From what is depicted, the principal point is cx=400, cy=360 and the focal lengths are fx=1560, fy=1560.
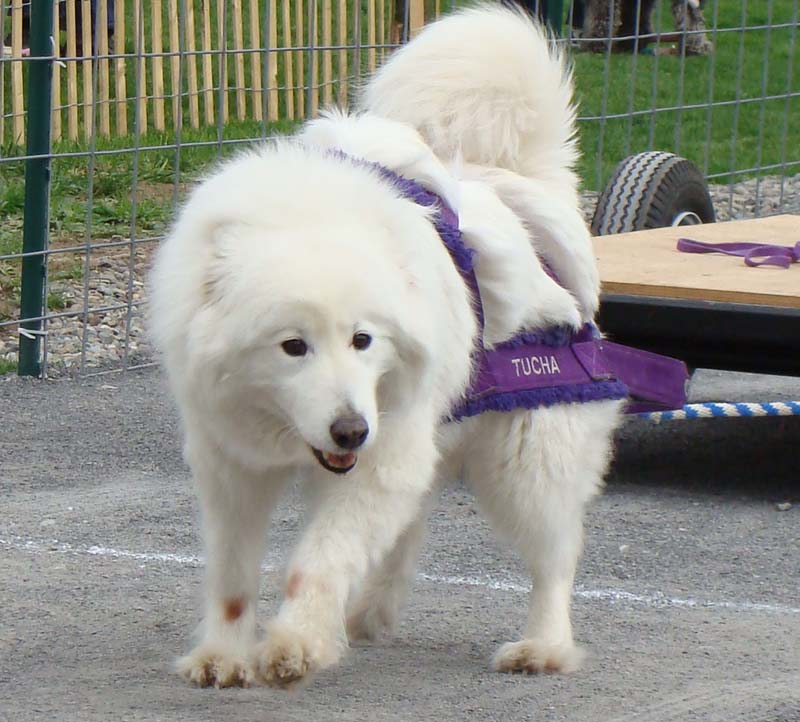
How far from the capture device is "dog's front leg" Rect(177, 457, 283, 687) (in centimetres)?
329

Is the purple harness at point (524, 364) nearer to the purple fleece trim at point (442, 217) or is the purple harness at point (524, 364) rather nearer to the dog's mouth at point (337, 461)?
the purple fleece trim at point (442, 217)

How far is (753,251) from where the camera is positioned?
5.93 m

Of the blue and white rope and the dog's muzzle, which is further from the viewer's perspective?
the blue and white rope

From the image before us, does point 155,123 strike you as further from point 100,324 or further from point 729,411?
point 729,411

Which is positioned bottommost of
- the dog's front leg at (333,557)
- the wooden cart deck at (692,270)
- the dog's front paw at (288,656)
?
the dog's front paw at (288,656)

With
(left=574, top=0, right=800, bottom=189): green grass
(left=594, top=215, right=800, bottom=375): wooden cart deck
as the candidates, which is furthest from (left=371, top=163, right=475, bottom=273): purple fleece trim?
(left=574, top=0, right=800, bottom=189): green grass

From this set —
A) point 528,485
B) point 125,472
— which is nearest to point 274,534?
point 125,472

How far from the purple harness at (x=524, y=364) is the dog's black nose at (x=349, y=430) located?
2.00 ft

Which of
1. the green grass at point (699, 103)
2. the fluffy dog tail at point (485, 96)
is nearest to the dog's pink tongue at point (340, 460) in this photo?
the fluffy dog tail at point (485, 96)

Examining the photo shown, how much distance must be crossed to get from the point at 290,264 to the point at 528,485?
944mm

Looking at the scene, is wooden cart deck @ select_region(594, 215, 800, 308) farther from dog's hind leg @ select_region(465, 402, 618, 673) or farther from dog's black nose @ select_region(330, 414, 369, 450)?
dog's black nose @ select_region(330, 414, 369, 450)

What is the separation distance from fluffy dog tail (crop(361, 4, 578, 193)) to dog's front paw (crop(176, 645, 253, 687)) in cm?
134

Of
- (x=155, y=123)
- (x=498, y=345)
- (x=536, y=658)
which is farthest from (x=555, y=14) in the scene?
(x=536, y=658)

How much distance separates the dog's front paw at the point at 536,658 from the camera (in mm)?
3576
